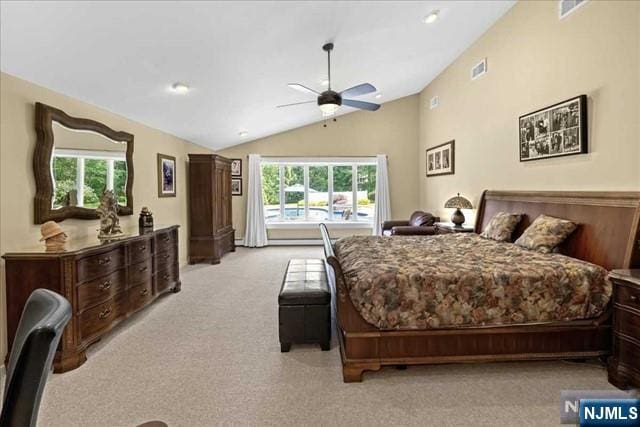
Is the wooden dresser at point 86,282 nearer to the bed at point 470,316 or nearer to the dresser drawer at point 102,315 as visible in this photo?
the dresser drawer at point 102,315

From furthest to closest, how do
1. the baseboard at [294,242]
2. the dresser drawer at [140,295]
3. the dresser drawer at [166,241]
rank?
the baseboard at [294,242]
the dresser drawer at [166,241]
the dresser drawer at [140,295]

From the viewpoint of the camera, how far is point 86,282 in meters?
3.03

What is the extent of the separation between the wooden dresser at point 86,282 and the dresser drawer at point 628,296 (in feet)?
12.9

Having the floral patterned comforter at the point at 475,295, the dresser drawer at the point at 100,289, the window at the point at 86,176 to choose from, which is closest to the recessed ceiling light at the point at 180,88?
the window at the point at 86,176

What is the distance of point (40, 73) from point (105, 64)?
1.61 ft

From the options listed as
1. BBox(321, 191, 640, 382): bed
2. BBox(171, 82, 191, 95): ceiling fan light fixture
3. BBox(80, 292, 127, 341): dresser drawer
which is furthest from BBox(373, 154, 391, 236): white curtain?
Answer: BBox(80, 292, 127, 341): dresser drawer

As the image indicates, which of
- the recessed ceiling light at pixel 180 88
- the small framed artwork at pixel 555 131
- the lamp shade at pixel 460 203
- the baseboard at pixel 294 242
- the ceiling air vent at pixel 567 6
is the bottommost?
the baseboard at pixel 294 242

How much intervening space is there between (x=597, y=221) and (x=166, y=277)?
4.73m

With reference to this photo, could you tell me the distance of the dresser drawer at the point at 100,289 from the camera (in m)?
2.99

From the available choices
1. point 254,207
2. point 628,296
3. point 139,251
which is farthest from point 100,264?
point 254,207

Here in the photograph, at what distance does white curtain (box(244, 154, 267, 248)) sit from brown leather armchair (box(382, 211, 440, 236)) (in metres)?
3.06

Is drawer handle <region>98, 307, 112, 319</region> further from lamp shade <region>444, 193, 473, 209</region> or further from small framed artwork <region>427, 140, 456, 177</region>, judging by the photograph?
small framed artwork <region>427, 140, 456, 177</region>

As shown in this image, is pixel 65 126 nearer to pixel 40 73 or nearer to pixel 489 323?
pixel 40 73

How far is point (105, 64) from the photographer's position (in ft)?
10.7
